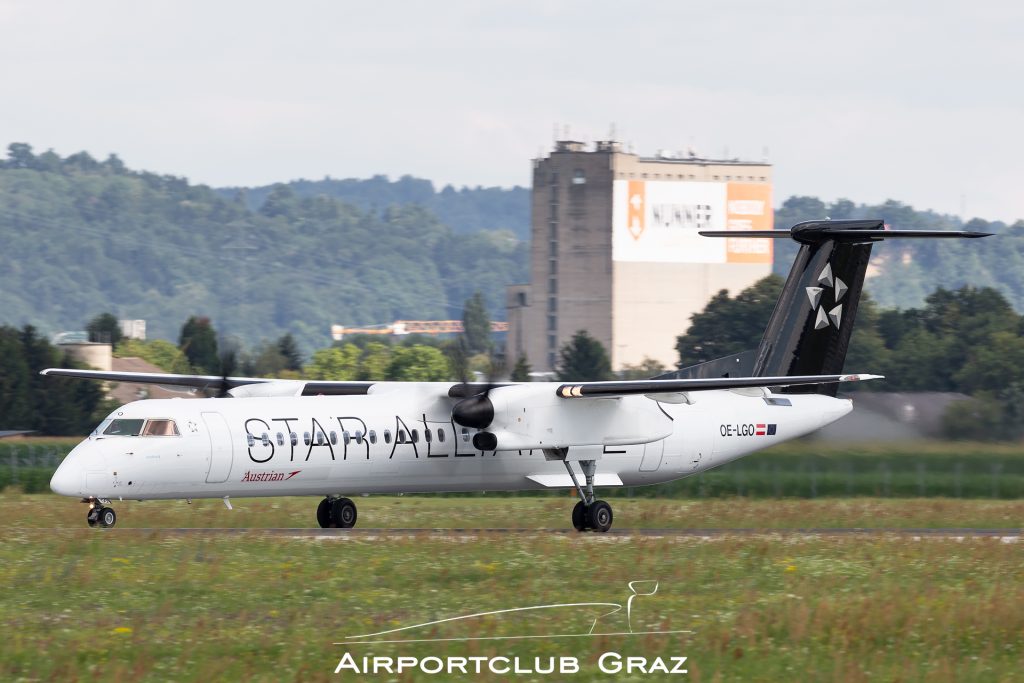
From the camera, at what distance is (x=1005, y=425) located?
137ft

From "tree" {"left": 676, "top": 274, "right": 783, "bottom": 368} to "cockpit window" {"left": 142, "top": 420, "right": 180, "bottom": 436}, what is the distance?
86.9 m

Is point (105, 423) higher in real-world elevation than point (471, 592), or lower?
higher

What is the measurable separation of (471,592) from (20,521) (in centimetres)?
1306

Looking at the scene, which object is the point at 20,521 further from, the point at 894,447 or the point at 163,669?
the point at 894,447

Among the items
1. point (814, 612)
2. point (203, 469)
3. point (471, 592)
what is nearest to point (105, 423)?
point (203, 469)

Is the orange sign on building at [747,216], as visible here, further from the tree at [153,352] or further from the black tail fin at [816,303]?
the black tail fin at [816,303]

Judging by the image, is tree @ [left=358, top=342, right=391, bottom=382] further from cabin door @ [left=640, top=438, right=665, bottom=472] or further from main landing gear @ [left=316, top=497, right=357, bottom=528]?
main landing gear @ [left=316, top=497, right=357, bottom=528]

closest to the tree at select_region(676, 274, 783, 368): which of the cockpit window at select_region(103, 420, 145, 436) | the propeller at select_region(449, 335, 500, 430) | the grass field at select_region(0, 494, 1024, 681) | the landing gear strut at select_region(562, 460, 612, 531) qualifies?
the landing gear strut at select_region(562, 460, 612, 531)

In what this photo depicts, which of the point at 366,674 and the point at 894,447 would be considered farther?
the point at 894,447

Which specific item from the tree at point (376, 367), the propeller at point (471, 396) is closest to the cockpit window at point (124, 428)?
the propeller at point (471, 396)

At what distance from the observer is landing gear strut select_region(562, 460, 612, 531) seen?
1147 inches

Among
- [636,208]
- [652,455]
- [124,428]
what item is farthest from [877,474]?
[636,208]

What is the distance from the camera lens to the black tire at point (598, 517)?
29109mm

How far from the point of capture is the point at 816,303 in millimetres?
32688
